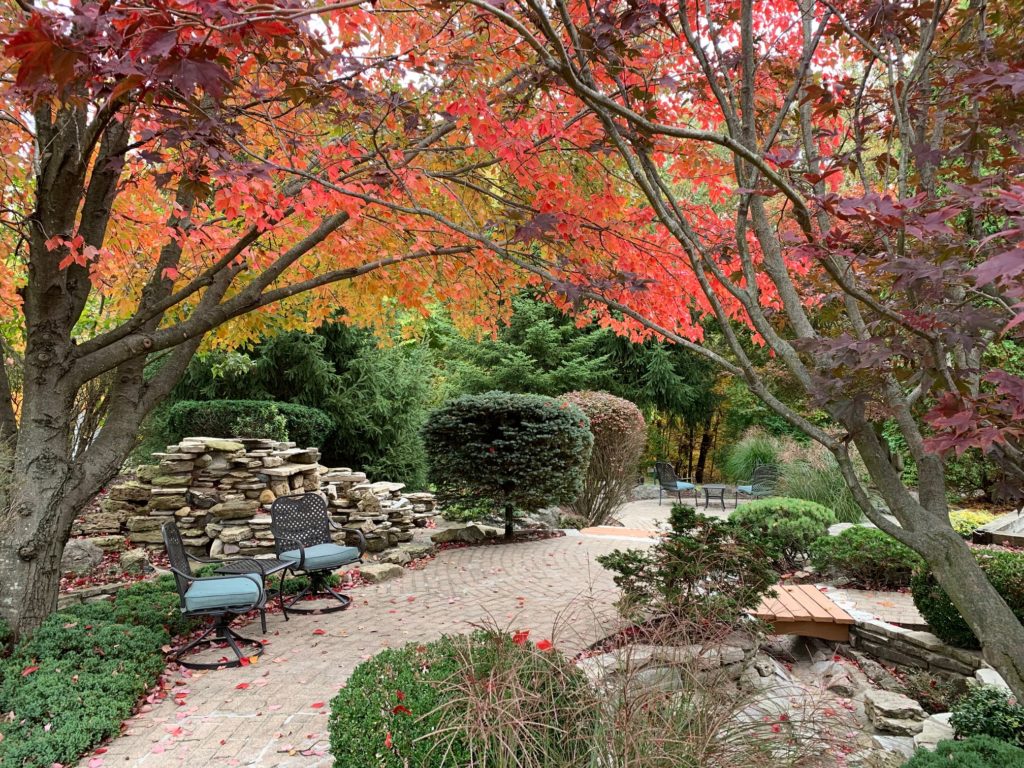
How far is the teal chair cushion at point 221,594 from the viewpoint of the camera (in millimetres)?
4719

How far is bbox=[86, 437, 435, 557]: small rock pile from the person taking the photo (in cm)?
777

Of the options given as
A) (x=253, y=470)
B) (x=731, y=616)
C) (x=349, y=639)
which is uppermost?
(x=253, y=470)

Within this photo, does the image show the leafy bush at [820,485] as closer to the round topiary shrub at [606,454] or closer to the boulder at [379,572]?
the round topiary shrub at [606,454]

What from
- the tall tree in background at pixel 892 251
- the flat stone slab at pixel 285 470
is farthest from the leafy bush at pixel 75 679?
the tall tree in background at pixel 892 251

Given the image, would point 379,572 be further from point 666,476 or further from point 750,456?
point 750,456

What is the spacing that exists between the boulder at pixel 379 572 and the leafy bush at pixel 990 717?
5247 millimetres

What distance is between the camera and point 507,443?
349 inches

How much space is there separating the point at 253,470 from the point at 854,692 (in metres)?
6.63

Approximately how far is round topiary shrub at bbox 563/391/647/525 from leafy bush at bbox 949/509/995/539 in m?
4.77

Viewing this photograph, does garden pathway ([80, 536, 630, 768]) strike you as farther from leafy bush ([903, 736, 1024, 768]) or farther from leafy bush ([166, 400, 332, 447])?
leafy bush ([166, 400, 332, 447])

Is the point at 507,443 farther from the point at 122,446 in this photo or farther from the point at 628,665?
the point at 628,665

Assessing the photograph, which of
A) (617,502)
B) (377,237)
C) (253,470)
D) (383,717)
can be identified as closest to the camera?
(383,717)

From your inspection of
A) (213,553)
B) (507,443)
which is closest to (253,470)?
(213,553)

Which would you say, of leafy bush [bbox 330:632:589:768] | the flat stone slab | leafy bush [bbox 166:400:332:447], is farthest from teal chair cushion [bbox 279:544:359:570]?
leafy bush [bbox 166:400:332:447]
